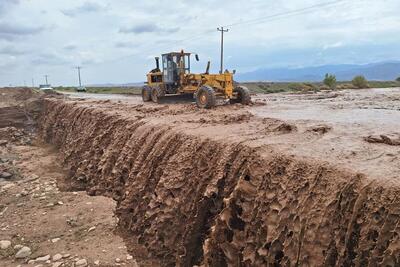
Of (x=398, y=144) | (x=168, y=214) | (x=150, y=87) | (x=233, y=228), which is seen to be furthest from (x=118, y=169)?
(x=150, y=87)

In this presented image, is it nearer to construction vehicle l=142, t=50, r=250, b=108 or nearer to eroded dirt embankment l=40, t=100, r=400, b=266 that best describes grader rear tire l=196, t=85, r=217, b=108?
construction vehicle l=142, t=50, r=250, b=108

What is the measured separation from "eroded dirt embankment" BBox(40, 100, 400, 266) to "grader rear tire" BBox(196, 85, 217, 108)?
4.23 meters

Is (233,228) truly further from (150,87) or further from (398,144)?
A: (150,87)

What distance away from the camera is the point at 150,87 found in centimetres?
2141

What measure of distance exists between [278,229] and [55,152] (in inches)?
590

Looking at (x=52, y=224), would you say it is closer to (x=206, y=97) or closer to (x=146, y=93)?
(x=206, y=97)

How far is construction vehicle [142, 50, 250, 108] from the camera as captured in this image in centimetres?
1616

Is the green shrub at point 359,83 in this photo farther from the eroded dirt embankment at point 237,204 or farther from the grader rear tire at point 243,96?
the eroded dirt embankment at point 237,204

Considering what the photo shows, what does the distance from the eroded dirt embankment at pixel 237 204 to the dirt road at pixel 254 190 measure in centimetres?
1

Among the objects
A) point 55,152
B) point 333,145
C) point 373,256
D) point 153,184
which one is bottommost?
point 55,152

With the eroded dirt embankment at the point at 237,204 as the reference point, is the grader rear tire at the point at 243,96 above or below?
above

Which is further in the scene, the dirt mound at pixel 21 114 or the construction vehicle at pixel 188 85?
the dirt mound at pixel 21 114

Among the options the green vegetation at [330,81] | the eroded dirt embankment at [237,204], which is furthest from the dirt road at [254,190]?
the green vegetation at [330,81]

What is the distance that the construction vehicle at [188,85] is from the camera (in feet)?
53.0
